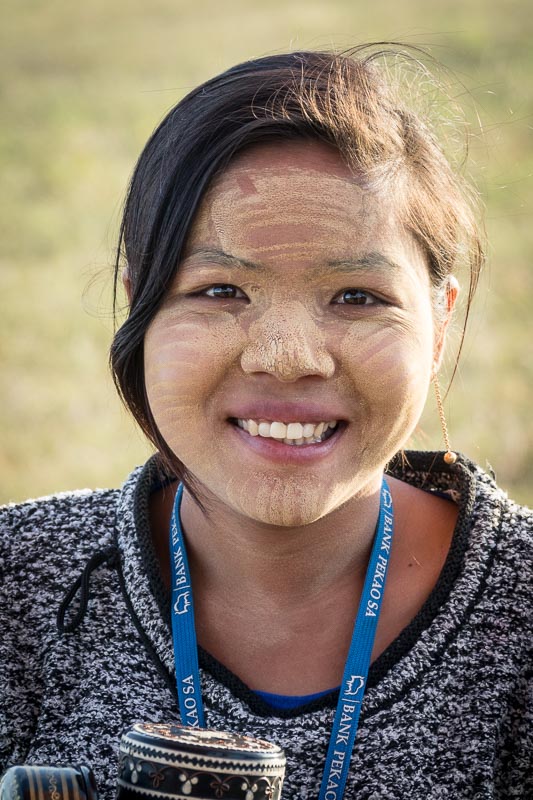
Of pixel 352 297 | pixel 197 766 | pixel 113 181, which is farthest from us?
pixel 113 181

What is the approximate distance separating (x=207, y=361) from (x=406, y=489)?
0.72 m

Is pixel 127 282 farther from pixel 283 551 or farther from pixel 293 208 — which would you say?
pixel 283 551

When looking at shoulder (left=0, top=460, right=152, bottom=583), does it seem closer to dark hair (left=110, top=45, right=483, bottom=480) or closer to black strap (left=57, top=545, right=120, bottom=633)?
black strap (left=57, top=545, right=120, bottom=633)

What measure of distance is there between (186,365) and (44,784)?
30.9 inches

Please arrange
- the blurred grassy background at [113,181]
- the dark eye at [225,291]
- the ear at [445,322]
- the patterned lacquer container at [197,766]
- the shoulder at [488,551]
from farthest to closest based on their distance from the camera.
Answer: the blurred grassy background at [113,181], the ear at [445,322], the shoulder at [488,551], the dark eye at [225,291], the patterned lacquer container at [197,766]

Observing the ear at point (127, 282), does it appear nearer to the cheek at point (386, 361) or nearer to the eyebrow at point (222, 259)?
the eyebrow at point (222, 259)

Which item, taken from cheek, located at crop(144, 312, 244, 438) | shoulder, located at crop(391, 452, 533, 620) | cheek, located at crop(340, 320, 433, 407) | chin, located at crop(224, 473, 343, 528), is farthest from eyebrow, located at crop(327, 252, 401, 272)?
shoulder, located at crop(391, 452, 533, 620)

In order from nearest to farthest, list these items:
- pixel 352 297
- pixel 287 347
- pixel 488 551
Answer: pixel 287 347, pixel 352 297, pixel 488 551

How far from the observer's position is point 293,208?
2.02m

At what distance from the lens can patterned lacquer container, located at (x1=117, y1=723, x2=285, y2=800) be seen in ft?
4.95

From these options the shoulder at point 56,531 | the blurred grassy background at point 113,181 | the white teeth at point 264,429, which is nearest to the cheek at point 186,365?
the white teeth at point 264,429

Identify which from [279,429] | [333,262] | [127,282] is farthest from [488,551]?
[127,282]

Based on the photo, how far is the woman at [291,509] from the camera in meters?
2.03

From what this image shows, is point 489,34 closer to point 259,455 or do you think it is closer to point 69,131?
point 69,131
